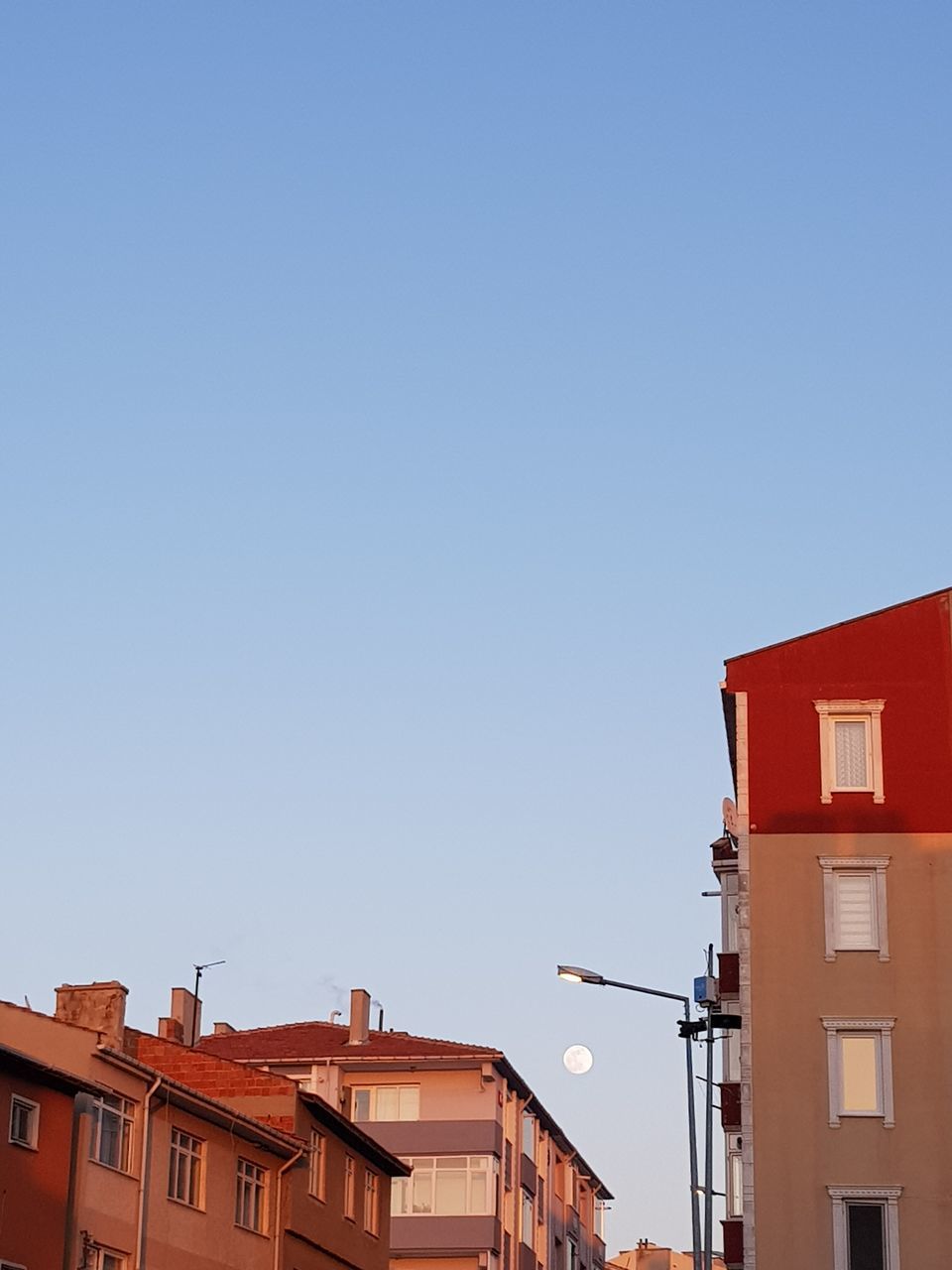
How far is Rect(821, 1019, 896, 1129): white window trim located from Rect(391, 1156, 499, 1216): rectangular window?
26994mm

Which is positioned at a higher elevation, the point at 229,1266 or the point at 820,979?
the point at 820,979

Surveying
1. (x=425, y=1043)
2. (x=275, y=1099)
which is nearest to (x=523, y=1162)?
(x=425, y=1043)

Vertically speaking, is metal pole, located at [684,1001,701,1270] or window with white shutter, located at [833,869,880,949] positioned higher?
window with white shutter, located at [833,869,880,949]

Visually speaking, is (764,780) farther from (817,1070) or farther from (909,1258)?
(909,1258)

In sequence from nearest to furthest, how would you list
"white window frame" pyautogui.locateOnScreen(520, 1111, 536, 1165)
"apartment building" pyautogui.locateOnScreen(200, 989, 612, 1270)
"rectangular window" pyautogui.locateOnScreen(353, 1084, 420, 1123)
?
"apartment building" pyautogui.locateOnScreen(200, 989, 612, 1270)
"rectangular window" pyautogui.locateOnScreen(353, 1084, 420, 1123)
"white window frame" pyautogui.locateOnScreen(520, 1111, 536, 1165)

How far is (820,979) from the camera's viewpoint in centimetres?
5094

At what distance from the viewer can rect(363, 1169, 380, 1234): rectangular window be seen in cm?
5747

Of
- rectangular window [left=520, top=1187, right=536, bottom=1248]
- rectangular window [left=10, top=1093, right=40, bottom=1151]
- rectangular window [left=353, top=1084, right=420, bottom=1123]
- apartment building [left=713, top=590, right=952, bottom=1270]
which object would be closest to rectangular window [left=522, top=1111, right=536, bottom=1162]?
rectangular window [left=520, top=1187, right=536, bottom=1248]

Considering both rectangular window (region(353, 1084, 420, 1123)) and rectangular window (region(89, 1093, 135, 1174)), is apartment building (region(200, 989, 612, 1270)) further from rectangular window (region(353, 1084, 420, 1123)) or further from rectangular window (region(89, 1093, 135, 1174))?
rectangular window (region(89, 1093, 135, 1174))

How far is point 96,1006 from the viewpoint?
47.3 metres

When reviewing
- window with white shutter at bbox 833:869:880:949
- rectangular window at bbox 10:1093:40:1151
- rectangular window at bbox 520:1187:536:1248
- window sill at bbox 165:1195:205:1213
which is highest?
window with white shutter at bbox 833:869:880:949

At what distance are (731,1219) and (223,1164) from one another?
42.6ft

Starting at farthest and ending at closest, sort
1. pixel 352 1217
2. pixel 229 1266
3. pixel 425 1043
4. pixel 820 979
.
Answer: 1. pixel 425 1043
2. pixel 352 1217
3. pixel 820 979
4. pixel 229 1266

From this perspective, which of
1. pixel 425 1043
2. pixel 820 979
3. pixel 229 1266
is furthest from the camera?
pixel 425 1043
